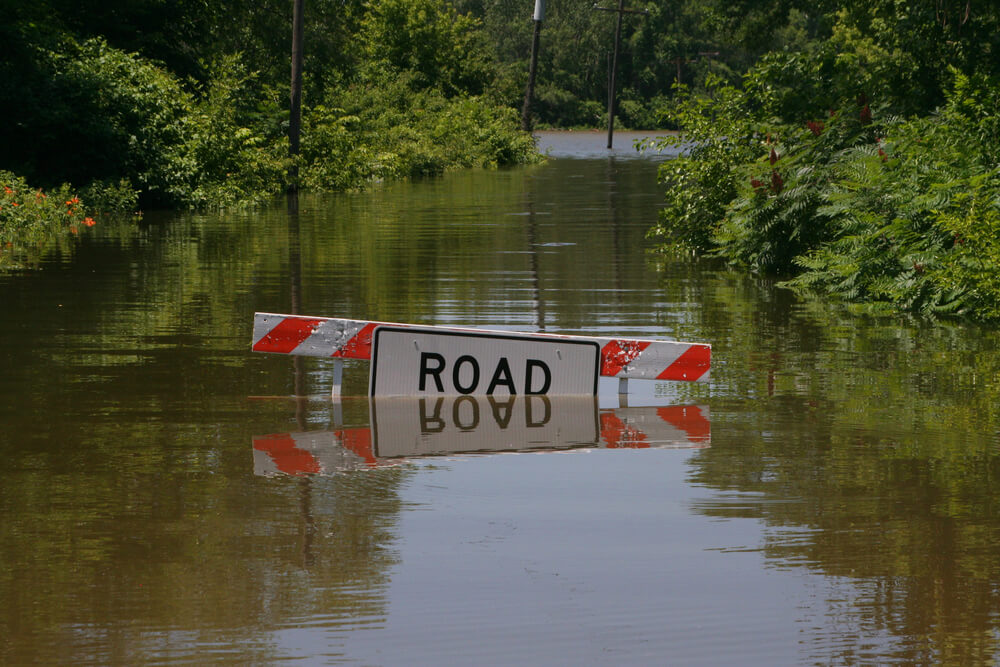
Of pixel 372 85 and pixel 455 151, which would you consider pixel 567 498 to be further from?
pixel 372 85

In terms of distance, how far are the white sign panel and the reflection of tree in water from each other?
1.08 m

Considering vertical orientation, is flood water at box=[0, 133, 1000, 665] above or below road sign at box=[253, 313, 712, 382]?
below

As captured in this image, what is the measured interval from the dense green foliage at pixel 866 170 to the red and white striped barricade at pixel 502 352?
4.55 metres

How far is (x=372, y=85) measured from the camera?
6594 centimetres

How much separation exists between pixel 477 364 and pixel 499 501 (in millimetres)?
2593

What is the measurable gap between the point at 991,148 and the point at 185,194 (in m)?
19.5

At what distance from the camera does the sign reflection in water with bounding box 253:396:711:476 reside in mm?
8078

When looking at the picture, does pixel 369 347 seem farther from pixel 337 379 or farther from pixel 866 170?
pixel 866 170

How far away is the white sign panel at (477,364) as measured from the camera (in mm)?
9547

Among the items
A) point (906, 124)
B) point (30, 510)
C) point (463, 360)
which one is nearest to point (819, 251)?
point (906, 124)

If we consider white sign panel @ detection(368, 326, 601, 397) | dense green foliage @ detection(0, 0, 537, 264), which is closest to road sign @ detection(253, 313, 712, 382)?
white sign panel @ detection(368, 326, 601, 397)

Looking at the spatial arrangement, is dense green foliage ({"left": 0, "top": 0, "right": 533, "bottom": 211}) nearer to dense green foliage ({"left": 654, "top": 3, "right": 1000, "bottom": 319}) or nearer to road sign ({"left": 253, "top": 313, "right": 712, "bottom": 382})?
dense green foliage ({"left": 654, "top": 3, "right": 1000, "bottom": 319})

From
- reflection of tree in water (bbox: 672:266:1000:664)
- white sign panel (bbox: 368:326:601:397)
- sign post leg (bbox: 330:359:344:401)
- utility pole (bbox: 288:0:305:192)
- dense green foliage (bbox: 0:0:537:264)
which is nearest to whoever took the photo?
reflection of tree in water (bbox: 672:266:1000:664)

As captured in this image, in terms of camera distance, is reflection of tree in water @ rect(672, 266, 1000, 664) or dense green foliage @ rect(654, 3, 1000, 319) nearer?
reflection of tree in water @ rect(672, 266, 1000, 664)
